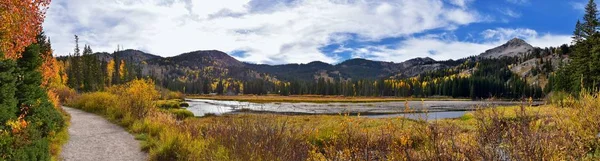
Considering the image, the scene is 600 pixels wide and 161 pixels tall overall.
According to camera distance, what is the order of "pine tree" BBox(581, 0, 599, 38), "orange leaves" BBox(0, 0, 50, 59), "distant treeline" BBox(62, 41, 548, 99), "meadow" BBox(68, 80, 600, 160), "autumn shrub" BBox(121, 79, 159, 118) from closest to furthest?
1. "meadow" BBox(68, 80, 600, 160)
2. "orange leaves" BBox(0, 0, 50, 59)
3. "autumn shrub" BBox(121, 79, 159, 118)
4. "pine tree" BBox(581, 0, 599, 38)
5. "distant treeline" BBox(62, 41, 548, 99)

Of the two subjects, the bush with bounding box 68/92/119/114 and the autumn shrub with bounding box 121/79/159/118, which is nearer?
the autumn shrub with bounding box 121/79/159/118

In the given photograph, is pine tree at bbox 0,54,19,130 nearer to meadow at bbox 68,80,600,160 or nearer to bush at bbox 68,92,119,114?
meadow at bbox 68,80,600,160

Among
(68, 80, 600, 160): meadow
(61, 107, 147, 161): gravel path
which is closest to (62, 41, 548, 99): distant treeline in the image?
(61, 107, 147, 161): gravel path

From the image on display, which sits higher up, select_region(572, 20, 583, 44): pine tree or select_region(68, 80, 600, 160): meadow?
select_region(572, 20, 583, 44): pine tree

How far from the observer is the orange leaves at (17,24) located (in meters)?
10.4

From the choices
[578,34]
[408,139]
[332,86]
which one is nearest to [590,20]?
[578,34]

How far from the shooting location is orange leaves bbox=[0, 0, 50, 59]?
34.2 feet

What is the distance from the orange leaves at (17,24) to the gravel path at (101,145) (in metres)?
3.41

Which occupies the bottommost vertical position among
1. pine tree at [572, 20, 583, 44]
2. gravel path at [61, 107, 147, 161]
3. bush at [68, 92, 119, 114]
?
gravel path at [61, 107, 147, 161]

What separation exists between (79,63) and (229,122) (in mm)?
90305

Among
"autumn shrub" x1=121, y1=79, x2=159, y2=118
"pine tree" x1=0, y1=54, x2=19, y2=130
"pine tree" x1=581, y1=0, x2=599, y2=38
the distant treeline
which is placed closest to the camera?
"pine tree" x1=0, y1=54, x2=19, y2=130

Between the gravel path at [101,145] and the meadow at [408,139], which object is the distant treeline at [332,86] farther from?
the meadow at [408,139]

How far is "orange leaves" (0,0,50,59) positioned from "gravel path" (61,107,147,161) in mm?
3406

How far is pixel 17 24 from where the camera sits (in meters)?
11.1
